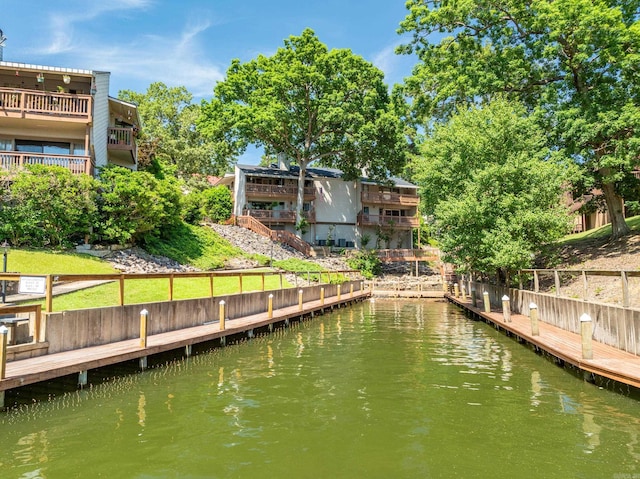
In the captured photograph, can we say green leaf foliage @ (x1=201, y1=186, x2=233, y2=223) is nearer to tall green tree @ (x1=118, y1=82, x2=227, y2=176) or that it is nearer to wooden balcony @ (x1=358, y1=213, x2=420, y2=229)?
tall green tree @ (x1=118, y1=82, x2=227, y2=176)

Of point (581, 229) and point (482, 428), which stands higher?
point (581, 229)

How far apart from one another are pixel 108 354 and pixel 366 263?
37.6 m

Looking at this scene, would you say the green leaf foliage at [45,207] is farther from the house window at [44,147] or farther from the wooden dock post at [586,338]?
the wooden dock post at [586,338]

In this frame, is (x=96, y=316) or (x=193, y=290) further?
(x=193, y=290)

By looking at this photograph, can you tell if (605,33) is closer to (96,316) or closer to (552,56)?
(552,56)

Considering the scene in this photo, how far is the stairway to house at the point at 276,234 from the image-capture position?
148 feet

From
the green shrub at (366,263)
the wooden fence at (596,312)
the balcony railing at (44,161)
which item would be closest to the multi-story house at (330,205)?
the green shrub at (366,263)

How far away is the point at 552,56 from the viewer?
27844mm

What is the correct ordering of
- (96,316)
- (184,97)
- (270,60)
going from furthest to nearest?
(184,97) → (270,60) → (96,316)

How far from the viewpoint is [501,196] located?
71.5 ft

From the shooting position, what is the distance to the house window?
27.4m

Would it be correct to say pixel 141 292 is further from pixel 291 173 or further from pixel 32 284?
pixel 291 173

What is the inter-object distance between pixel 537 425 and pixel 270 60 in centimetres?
4585

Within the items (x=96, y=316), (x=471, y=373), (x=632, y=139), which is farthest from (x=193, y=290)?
(x=632, y=139)
